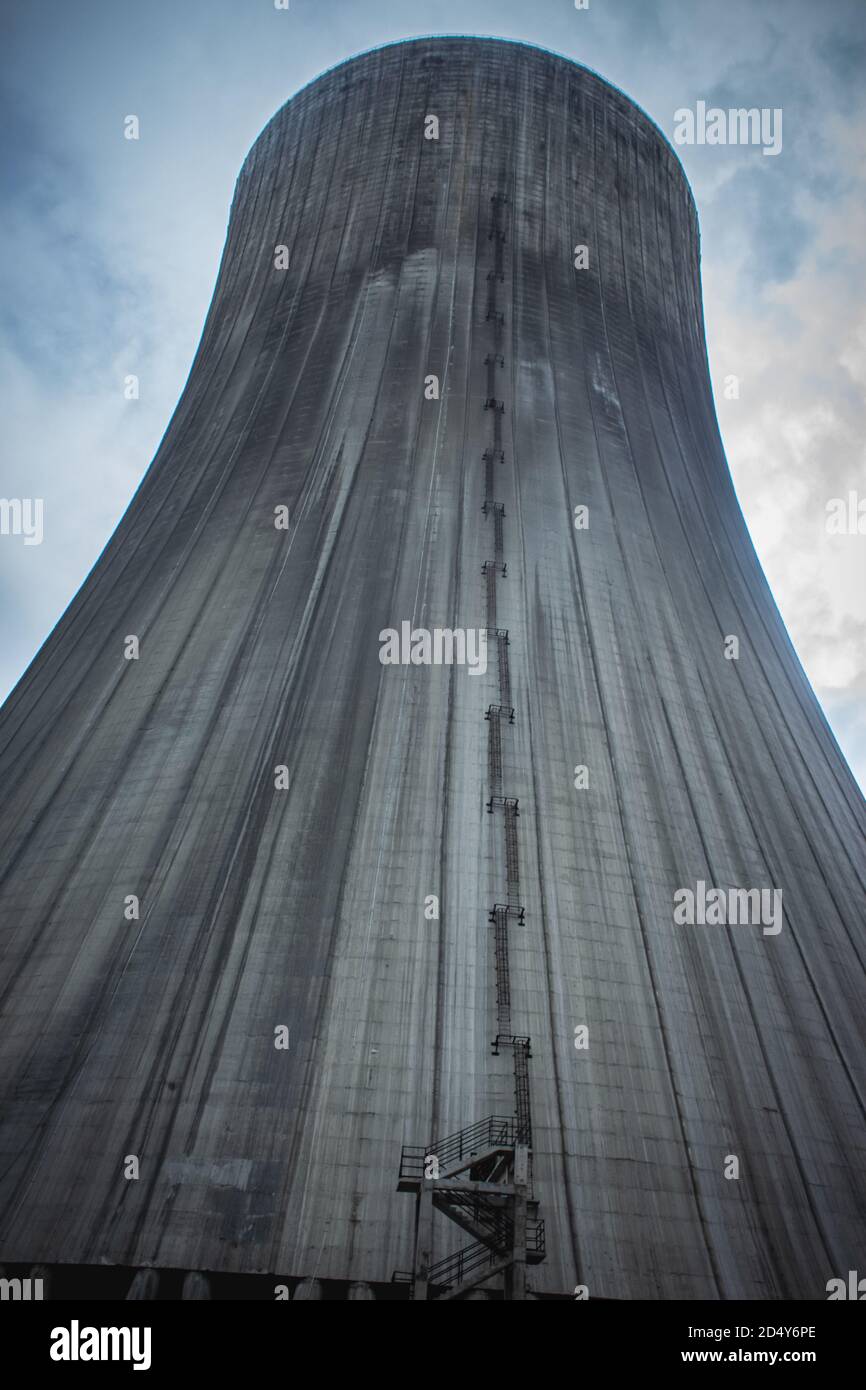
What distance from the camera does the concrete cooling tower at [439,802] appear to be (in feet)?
32.3

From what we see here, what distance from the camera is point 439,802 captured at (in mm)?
12531

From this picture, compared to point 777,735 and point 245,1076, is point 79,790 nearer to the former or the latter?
point 245,1076

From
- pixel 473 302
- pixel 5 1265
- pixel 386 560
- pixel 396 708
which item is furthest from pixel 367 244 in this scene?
pixel 5 1265

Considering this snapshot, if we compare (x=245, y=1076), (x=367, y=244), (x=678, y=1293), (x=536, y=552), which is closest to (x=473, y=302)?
(x=367, y=244)

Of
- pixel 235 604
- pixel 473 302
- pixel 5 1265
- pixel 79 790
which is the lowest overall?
pixel 5 1265

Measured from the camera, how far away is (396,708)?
44.0ft

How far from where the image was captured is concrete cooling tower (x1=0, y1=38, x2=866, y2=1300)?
986 centimetres

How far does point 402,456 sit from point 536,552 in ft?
8.13

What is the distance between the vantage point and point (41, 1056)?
11.0m
